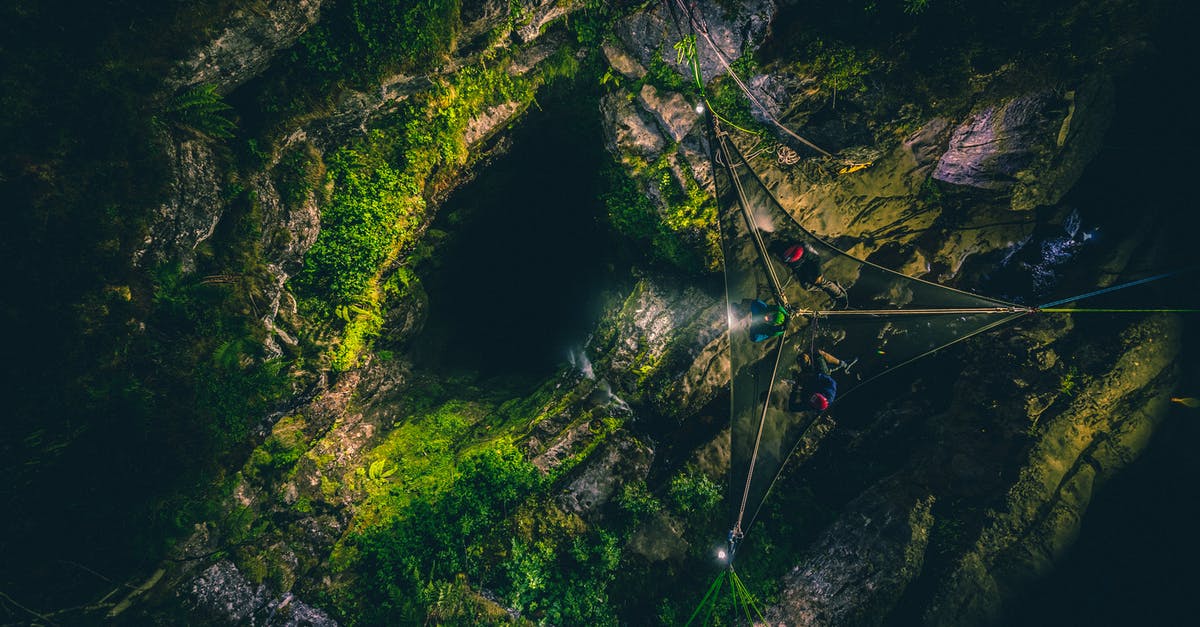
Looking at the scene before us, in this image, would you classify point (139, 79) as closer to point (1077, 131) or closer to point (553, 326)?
point (553, 326)

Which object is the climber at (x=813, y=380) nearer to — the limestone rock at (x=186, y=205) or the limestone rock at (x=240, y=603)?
the limestone rock at (x=240, y=603)

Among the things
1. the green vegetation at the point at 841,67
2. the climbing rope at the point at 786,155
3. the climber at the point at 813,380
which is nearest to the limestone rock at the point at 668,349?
the climber at the point at 813,380

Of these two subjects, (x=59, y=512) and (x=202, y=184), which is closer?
(x=59, y=512)

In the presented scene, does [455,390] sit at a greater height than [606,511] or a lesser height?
greater

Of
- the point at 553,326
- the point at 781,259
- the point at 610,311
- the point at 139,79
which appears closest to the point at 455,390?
the point at 553,326

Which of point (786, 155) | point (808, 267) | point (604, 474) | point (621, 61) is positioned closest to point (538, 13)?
point (621, 61)

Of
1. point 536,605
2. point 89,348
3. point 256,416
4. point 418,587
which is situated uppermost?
point 89,348

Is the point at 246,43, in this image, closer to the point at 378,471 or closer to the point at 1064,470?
the point at 378,471
